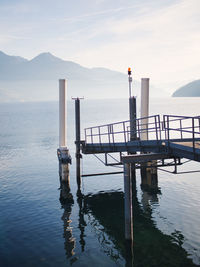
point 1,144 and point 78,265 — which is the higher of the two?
point 1,144

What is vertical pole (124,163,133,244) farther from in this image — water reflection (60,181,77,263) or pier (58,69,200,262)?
water reflection (60,181,77,263)

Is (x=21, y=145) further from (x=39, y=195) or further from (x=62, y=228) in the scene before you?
(x=62, y=228)

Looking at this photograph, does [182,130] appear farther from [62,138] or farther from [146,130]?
[62,138]

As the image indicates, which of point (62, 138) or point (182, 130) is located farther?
point (62, 138)

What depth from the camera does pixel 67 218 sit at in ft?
64.3

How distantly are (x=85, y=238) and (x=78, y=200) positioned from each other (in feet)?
22.1

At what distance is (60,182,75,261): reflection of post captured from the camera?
15.7 m

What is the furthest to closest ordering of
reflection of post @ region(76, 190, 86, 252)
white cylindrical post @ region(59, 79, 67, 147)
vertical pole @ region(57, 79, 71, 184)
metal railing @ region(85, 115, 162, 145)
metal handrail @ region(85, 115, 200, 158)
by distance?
white cylindrical post @ region(59, 79, 67, 147)
vertical pole @ region(57, 79, 71, 184)
metal railing @ region(85, 115, 162, 145)
reflection of post @ region(76, 190, 86, 252)
metal handrail @ region(85, 115, 200, 158)

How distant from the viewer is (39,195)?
2431cm

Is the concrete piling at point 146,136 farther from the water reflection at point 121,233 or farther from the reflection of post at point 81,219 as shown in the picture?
the reflection of post at point 81,219

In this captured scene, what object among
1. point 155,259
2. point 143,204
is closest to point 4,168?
point 143,204

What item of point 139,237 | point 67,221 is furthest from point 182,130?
point 67,221

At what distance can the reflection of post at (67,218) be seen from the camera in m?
15.7

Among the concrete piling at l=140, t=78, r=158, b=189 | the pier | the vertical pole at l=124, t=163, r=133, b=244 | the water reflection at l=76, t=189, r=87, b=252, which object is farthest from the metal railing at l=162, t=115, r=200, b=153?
the water reflection at l=76, t=189, r=87, b=252
